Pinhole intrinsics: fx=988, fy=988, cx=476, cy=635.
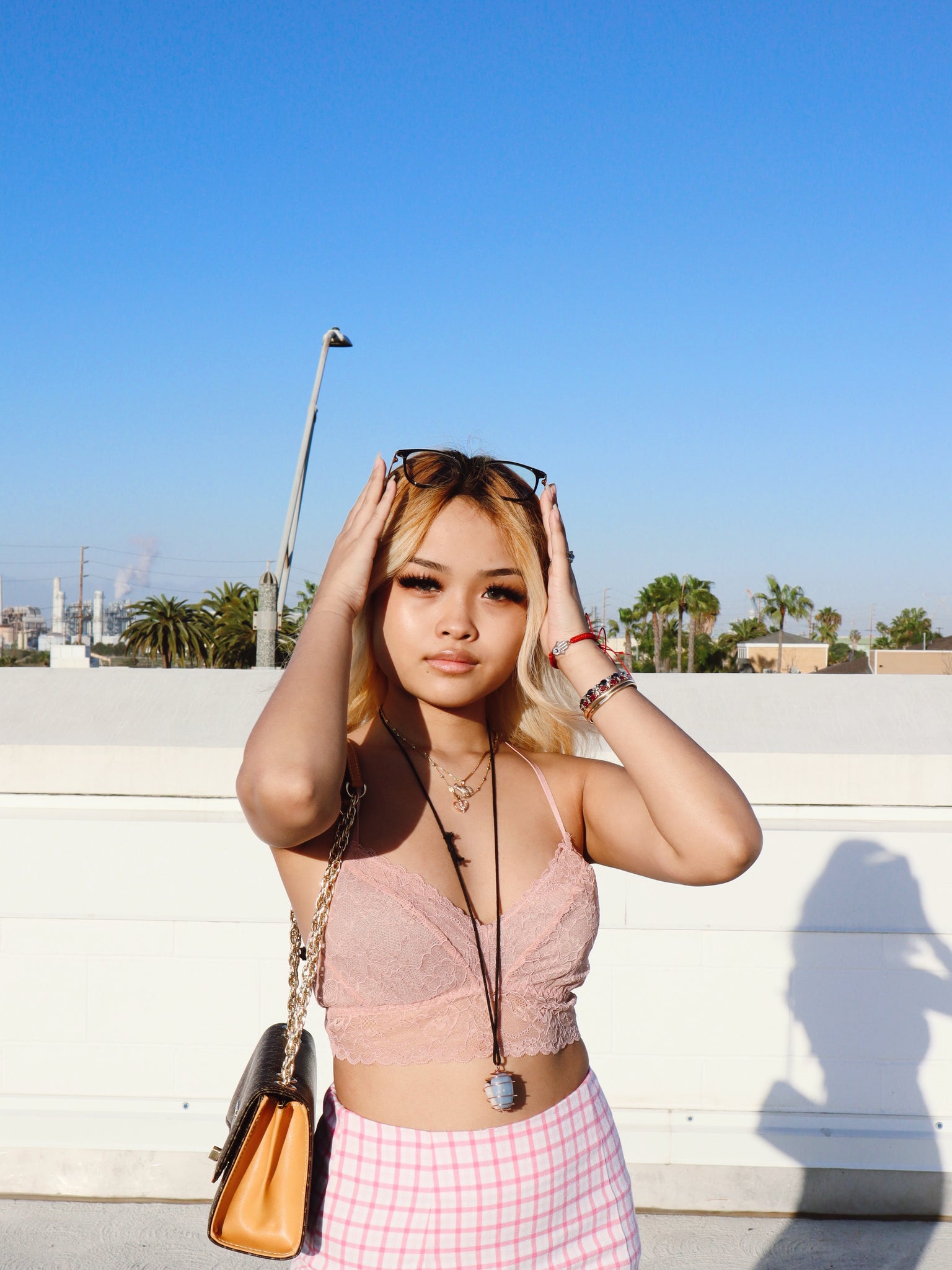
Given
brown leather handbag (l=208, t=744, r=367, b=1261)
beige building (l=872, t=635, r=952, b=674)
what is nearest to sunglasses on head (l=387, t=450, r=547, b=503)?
brown leather handbag (l=208, t=744, r=367, b=1261)

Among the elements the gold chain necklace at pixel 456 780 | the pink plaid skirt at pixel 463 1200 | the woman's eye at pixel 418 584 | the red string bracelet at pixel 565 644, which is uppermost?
the woman's eye at pixel 418 584

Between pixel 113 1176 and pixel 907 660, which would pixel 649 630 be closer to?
pixel 907 660

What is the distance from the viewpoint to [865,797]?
9.89ft

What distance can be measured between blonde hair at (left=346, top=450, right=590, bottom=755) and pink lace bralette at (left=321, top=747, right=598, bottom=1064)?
309 mm

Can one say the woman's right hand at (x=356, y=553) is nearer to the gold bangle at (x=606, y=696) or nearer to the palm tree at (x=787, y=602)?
the gold bangle at (x=606, y=696)

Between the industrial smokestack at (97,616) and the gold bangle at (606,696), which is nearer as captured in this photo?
the gold bangle at (606,696)

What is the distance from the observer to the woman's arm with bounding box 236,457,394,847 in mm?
1231

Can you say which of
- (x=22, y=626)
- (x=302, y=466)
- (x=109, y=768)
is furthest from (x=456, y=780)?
(x=22, y=626)

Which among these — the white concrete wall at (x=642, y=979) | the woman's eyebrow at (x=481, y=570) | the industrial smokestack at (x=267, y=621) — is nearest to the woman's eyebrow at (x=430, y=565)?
the woman's eyebrow at (x=481, y=570)

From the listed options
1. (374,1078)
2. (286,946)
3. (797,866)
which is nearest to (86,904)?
(286,946)

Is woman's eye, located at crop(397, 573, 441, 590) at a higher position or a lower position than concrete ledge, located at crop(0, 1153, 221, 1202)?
higher

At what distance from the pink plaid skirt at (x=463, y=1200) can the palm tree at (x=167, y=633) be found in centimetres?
3625

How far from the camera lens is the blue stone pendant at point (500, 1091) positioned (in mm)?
1299

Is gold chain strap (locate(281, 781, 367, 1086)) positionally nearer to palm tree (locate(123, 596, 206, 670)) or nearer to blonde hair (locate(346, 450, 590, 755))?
blonde hair (locate(346, 450, 590, 755))
